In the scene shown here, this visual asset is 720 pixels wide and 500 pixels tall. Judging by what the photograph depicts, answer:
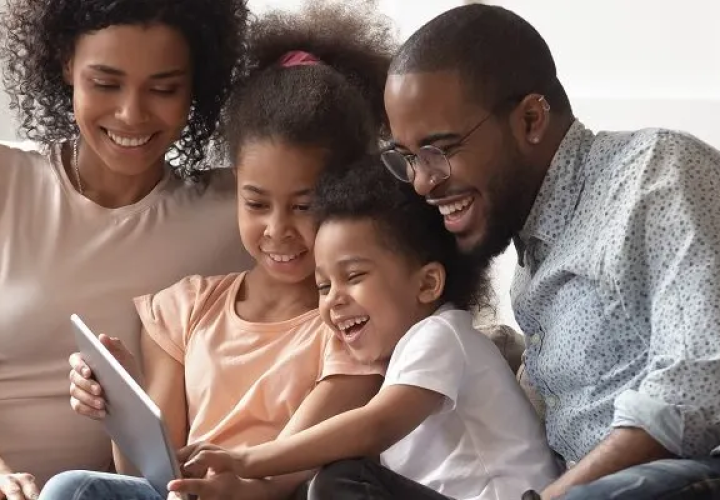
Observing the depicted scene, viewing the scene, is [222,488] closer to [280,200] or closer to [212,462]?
[212,462]

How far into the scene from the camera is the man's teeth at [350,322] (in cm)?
182

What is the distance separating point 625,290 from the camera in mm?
1608

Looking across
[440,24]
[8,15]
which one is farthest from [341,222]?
[8,15]

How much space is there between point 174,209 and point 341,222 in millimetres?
421

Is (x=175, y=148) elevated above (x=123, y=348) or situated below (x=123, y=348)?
above

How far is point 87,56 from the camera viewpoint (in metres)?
2.04

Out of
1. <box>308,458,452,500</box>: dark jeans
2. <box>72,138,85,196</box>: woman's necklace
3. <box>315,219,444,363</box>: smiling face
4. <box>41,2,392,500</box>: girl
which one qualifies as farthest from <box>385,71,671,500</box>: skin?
<box>72,138,85,196</box>: woman's necklace

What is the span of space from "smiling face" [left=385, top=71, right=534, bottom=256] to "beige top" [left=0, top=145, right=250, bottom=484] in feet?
1.64

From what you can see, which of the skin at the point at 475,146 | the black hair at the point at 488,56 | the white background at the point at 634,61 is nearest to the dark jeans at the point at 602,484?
the skin at the point at 475,146

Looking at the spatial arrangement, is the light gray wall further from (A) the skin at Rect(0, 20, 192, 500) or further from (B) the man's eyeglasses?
(B) the man's eyeglasses

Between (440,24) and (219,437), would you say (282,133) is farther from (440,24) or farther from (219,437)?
(219,437)

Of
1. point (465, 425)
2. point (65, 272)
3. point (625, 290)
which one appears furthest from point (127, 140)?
point (625, 290)

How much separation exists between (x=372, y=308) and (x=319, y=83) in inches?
13.9

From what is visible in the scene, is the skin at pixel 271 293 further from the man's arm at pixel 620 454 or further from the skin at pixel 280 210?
the man's arm at pixel 620 454
